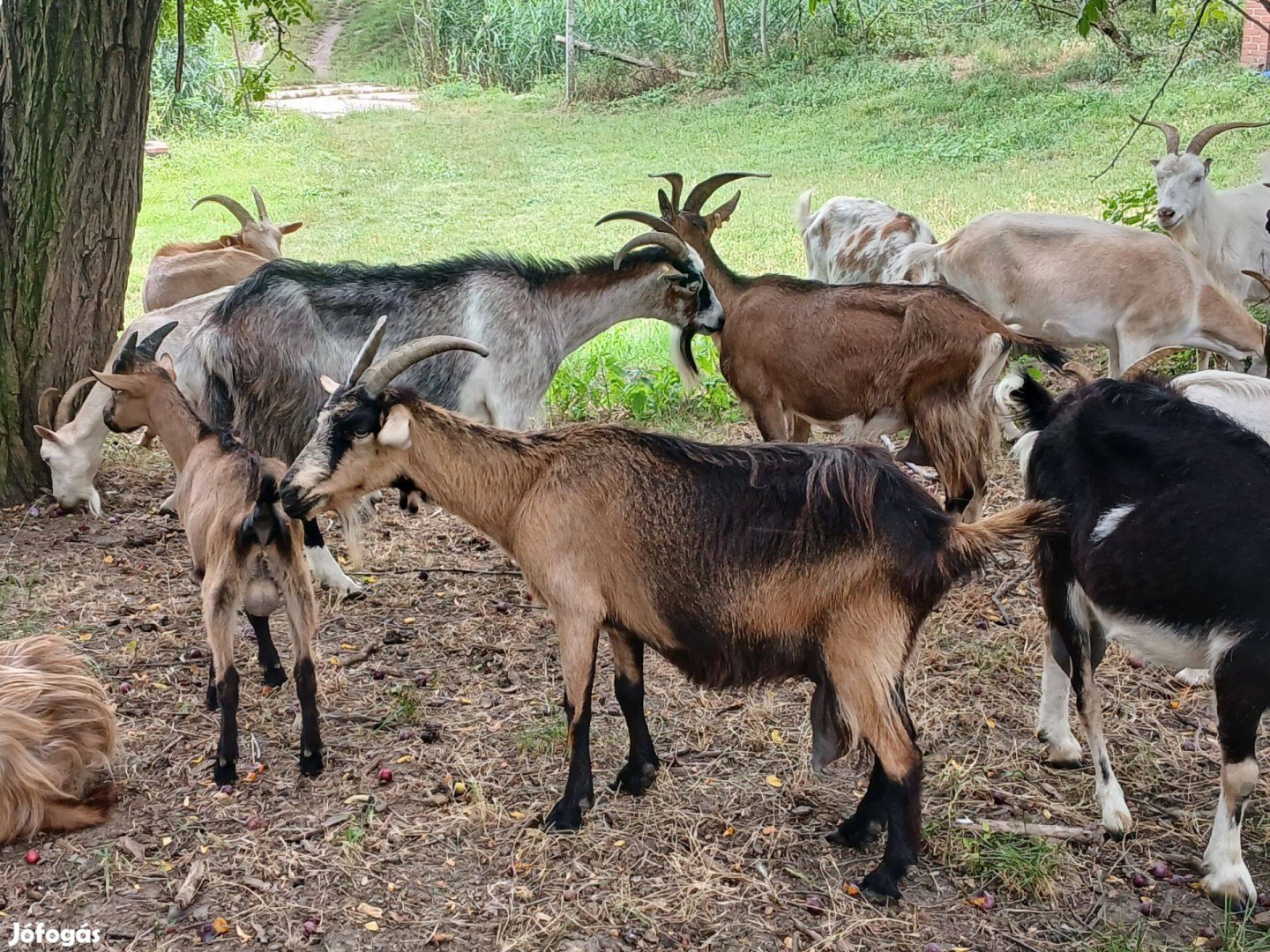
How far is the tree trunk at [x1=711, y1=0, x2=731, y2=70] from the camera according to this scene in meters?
20.1

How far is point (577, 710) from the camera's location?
3.68m

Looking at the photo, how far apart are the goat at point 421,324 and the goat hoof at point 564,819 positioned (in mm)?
2294

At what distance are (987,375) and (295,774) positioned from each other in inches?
140

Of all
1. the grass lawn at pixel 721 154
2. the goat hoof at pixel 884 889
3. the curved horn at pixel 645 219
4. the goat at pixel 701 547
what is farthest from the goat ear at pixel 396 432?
the grass lawn at pixel 721 154

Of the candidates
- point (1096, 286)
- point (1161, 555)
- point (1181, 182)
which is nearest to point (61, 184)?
point (1161, 555)

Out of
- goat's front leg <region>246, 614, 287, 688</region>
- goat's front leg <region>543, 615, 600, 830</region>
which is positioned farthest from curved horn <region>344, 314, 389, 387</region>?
goat's front leg <region>246, 614, 287, 688</region>

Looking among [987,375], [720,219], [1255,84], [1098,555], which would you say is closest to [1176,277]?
[987,375]

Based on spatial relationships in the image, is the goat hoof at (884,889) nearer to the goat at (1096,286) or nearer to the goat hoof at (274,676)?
the goat hoof at (274,676)

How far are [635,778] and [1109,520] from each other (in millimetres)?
1681

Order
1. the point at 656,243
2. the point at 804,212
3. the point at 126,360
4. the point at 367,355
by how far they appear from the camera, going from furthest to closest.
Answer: the point at 804,212 < the point at 656,243 < the point at 126,360 < the point at 367,355

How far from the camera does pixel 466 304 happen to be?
565cm

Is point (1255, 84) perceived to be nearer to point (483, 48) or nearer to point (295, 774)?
point (483, 48)

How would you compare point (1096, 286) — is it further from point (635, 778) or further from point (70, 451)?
point (70, 451)

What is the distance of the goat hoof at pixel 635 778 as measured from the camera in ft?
12.8
